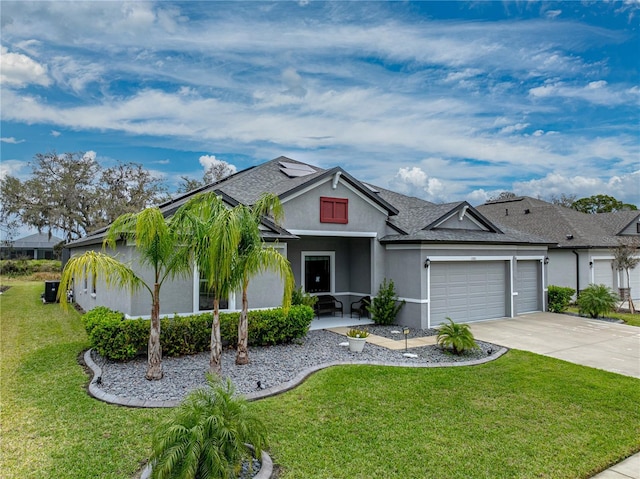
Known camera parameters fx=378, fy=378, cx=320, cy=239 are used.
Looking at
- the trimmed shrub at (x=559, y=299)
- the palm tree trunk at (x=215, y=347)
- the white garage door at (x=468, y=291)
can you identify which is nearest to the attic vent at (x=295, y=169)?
the white garage door at (x=468, y=291)

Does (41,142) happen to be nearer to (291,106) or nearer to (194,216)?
(291,106)

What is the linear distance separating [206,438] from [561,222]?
24592mm

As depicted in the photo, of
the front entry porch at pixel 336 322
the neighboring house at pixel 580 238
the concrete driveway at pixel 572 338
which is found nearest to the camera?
the concrete driveway at pixel 572 338

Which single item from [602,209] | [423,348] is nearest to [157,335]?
[423,348]

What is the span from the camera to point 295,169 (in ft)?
55.8

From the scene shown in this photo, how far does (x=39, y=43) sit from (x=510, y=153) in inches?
855

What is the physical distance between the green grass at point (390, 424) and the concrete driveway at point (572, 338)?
4.28ft

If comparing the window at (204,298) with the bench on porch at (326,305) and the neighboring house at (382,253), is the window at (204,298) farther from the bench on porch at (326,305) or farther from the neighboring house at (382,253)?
the bench on porch at (326,305)

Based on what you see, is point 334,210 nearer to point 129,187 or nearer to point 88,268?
point 88,268

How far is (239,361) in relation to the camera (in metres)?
8.64

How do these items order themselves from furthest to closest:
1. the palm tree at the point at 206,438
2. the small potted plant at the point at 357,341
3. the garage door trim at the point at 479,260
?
the garage door trim at the point at 479,260, the small potted plant at the point at 357,341, the palm tree at the point at 206,438

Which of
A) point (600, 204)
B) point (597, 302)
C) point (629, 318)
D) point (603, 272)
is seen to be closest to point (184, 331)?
point (597, 302)

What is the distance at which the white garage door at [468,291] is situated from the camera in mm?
13508

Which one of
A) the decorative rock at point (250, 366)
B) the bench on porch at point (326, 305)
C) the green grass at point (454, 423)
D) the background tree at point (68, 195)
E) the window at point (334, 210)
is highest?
the background tree at point (68, 195)
